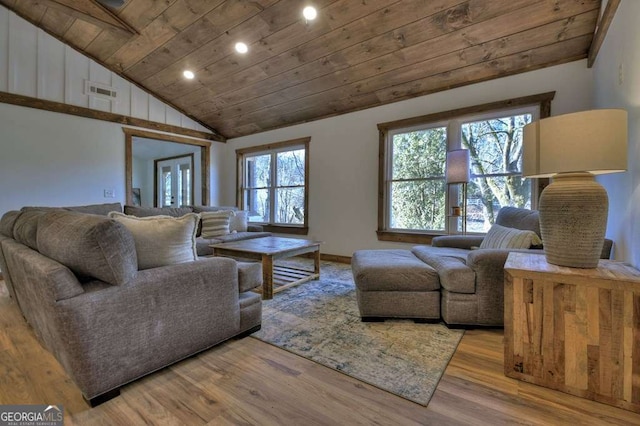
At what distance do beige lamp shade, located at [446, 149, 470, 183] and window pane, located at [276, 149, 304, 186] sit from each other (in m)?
2.62

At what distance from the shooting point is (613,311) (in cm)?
135

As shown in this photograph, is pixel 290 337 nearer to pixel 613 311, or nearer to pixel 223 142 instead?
pixel 613 311

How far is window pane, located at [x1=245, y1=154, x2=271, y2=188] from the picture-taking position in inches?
225

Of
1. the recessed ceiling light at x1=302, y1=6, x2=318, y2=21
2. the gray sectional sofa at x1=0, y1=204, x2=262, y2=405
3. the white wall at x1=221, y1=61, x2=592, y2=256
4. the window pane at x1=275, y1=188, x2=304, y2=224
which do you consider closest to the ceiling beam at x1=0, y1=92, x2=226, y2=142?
the white wall at x1=221, y1=61, x2=592, y2=256

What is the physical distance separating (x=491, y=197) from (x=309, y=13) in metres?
2.83

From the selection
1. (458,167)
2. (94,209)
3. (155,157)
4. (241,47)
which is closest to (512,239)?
(458,167)

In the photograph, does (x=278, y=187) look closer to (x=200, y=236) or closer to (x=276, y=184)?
(x=276, y=184)

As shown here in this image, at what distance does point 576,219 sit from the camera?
1.51 meters

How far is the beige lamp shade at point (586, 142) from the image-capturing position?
55.9 inches

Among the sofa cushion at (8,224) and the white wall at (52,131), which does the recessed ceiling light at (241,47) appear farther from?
the sofa cushion at (8,224)

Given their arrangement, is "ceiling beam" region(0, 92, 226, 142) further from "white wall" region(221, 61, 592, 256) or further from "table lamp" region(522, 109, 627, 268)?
"table lamp" region(522, 109, 627, 268)

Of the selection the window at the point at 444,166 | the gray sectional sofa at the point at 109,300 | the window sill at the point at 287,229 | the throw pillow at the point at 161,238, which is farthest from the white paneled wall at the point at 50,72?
the window at the point at 444,166

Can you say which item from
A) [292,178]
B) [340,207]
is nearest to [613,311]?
[340,207]

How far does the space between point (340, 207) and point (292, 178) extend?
47.9 inches
